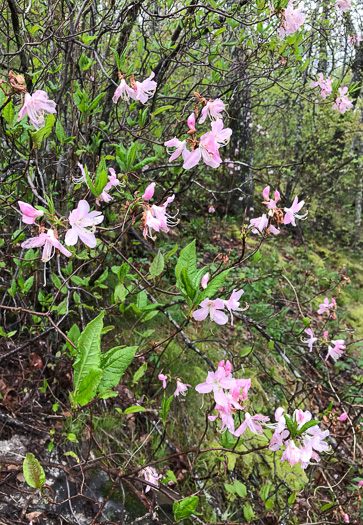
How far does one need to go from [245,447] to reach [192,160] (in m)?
1.97

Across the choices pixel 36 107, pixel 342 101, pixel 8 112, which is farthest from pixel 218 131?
pixel 342 101

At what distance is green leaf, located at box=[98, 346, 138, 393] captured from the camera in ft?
2.80

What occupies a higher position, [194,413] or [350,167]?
[350,167]

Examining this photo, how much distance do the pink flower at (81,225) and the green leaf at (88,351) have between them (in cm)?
26

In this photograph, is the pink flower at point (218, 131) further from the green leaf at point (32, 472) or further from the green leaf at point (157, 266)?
the green leaf at point (32, 472)

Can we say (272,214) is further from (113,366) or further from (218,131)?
(113,366)

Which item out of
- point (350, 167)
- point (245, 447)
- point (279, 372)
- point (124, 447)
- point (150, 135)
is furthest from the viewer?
point (350, 167)

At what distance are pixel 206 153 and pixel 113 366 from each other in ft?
2.59

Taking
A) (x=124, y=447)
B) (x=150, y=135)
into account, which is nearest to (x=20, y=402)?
(x=124, y=447)

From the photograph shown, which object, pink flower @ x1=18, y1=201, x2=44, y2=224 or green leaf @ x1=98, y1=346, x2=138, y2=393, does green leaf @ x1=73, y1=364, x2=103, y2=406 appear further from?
pink flower @ x1=18, y1=201, x2=44, y2=224

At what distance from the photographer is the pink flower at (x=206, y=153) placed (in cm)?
→ 113

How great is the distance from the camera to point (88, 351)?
2.67ft

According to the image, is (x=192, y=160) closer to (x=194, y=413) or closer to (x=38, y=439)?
(x=38, y=439)

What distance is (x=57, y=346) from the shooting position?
196cm
